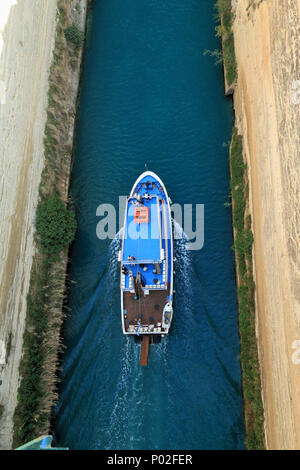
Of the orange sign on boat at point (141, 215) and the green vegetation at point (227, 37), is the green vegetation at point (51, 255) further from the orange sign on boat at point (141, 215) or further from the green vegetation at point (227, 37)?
the green vegetation at point (227, 37)

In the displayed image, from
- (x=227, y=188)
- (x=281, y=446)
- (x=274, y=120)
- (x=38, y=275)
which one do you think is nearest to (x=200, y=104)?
(x=227, y=188)

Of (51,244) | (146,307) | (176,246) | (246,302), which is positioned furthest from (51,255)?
(246,302)


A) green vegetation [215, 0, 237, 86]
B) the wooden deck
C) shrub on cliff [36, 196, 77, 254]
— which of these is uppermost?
green vegetation [215, 0, 237, 86]

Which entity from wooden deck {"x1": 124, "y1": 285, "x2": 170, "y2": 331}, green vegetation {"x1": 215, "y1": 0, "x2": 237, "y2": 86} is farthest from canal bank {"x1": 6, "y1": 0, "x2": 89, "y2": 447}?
green vegetation {"x1": 215, "y1": 0, "x2": 237, "y2": 86}

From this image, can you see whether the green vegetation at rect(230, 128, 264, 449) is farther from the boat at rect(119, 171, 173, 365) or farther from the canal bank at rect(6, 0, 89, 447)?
the canal bank at rect(6, 0, 89, 447)

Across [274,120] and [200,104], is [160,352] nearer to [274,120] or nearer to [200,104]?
Result: [274,120]

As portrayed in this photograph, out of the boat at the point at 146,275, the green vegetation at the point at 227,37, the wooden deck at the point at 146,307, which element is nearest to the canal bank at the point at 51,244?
the boat at the point at 146,275
